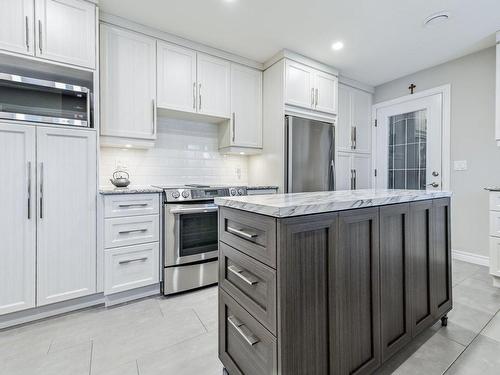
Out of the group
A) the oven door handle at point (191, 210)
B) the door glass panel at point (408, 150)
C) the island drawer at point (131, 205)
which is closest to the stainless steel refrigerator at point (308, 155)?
the oven door handle at point (191, 210)

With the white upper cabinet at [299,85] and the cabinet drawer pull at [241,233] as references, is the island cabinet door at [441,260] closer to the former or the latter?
the cabinet drawer pull at [241,233]

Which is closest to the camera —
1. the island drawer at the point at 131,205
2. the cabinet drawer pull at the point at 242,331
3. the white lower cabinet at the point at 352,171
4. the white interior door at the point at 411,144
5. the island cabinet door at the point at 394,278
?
the cabinet drawer pull at the point at 242,331

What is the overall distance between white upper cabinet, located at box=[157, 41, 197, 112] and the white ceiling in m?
0.19

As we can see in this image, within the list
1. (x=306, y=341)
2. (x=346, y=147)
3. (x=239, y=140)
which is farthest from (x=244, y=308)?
(x=346, y=147)

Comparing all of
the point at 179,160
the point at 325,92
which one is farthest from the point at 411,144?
the point at 179,160

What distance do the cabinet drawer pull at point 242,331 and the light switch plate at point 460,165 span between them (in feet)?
11.7

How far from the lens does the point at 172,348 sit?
5.16 feet

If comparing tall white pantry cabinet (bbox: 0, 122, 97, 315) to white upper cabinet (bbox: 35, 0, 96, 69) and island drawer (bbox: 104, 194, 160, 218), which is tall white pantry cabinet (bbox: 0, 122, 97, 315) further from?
white upper cabinet (bbox: 35, 0, 96, 69)

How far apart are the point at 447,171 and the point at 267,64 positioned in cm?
278

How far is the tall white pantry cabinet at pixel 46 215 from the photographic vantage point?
1794 millimetres

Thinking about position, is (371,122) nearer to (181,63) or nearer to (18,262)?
(181,63)

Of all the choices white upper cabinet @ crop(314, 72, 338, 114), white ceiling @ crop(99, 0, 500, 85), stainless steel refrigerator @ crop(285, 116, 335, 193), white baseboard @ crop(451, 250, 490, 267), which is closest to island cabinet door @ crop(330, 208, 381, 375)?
stainless steel refrigerator @ crop(285, 116, 335, 193)

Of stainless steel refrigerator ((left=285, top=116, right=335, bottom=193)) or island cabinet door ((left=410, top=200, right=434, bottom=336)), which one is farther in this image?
stainless steel refrigerator ((left=285, top=116, right=335, bottom=193))

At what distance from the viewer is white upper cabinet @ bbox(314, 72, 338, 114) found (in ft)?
11.0
